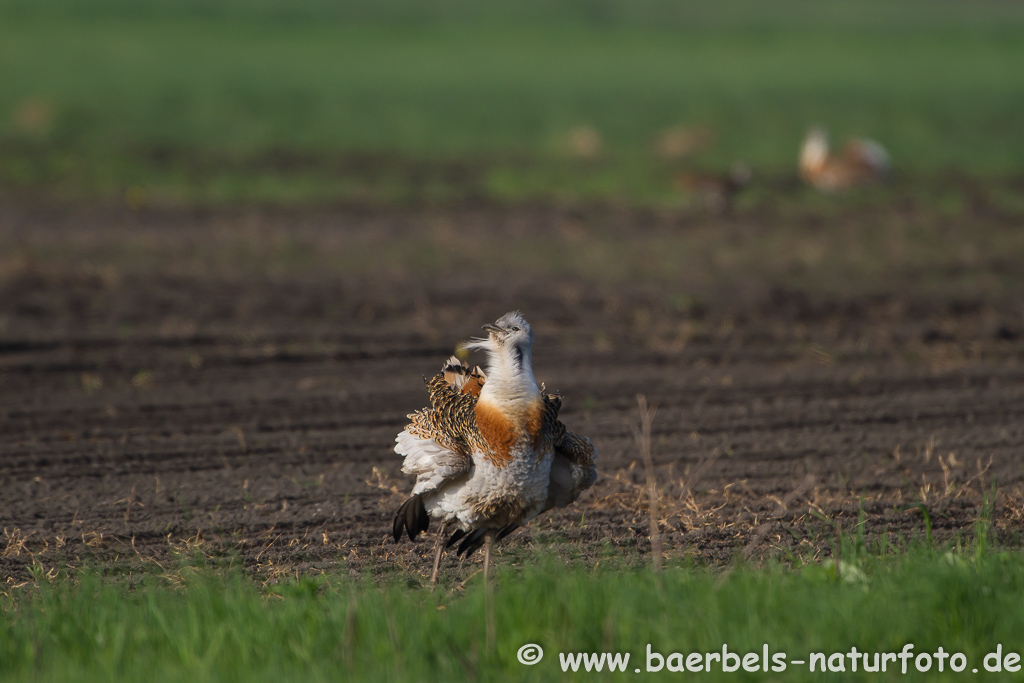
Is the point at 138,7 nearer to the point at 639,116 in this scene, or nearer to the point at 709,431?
the point at 639,116

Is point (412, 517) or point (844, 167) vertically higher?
point (844, 167)

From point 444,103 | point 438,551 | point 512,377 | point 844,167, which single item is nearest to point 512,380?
point 512,377

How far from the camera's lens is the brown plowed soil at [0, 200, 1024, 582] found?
514cm

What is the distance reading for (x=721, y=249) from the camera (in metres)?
12.0

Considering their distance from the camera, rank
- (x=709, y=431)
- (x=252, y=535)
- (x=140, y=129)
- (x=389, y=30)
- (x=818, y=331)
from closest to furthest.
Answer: (x=252, y=535) < (x=709, y=431) < (x=818, y=331) < (x=140, y=129) < (x=389, y=30)

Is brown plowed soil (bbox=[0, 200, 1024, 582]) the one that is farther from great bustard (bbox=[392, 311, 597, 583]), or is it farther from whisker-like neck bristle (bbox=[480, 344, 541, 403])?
whisker-like neck bristle (bbox=[480, 344, 541, 403])

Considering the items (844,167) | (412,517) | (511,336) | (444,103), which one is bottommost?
(412,517)

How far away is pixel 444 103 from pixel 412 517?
19.8 metres

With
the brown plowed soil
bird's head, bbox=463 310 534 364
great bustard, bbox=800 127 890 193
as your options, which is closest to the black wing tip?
the brown plowed soil

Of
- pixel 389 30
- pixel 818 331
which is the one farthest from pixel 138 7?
pixel 818 331

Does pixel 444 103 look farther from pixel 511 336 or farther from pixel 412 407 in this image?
pixel 511 336

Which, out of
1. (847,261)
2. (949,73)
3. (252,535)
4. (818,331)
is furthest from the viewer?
(949,73)

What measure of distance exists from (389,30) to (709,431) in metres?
35.0

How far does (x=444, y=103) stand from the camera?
2317 centimetres
